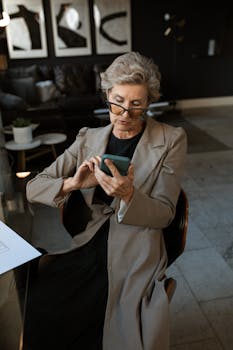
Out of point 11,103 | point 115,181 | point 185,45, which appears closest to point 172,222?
point 115,181

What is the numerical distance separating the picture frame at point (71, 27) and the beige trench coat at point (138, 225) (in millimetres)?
5230

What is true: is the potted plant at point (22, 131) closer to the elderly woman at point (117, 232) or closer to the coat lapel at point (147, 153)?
the elderly woman at point (117, 232)

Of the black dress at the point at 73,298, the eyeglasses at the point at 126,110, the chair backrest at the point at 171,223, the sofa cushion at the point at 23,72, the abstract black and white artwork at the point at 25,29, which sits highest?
the abstract black and white artwork at the point at 25,29

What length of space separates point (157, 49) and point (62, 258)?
581 cm

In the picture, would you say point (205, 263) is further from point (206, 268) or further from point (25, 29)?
point (25, 29)

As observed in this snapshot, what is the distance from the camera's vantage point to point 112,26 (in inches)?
241

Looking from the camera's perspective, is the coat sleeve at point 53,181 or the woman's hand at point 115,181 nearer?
the woman's hand at point 115,181

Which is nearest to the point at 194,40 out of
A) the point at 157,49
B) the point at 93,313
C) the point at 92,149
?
the point at 157,49

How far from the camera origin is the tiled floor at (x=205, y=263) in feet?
5.58

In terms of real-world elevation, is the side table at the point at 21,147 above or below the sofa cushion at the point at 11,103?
below

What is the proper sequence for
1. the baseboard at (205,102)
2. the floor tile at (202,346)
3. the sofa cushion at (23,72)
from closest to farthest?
the floor tile at (202,346) < the sofa cushion at (23,72) < the baseboard at (205,102)

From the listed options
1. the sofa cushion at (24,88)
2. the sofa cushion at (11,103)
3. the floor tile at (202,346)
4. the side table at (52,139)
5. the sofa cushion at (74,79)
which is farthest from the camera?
the sofa cushion at (74,79)

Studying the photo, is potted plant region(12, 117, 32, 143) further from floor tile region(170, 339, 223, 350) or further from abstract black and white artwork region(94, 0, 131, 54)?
abstract black and white artwork region(94, 0, 131, 54)

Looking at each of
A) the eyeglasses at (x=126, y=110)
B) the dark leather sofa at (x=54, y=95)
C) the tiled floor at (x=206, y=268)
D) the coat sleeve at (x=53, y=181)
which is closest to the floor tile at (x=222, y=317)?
the tiled floor at (x=206, y=268)
